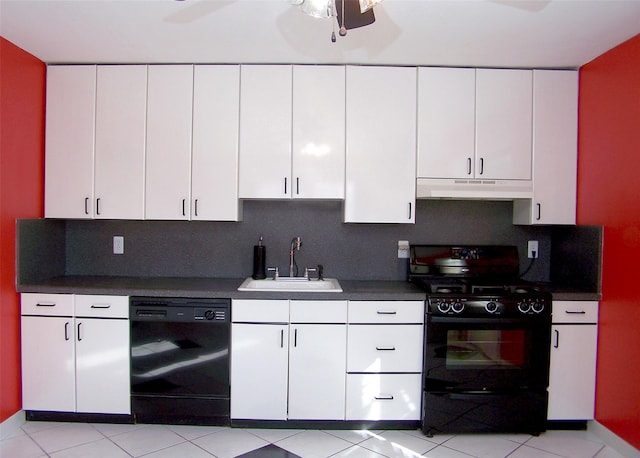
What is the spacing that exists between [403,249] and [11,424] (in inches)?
110

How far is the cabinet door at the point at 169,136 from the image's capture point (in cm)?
294

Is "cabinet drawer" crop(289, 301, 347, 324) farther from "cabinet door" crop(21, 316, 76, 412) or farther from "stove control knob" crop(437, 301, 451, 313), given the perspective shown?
"cabinet door" crop(21, 316, 76, 412)

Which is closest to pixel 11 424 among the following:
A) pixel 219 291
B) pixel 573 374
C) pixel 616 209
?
pixel 219 291

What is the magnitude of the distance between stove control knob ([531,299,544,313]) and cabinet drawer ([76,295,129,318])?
253 cm


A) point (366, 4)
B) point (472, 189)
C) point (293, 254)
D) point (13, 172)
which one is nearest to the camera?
point (366, 4)

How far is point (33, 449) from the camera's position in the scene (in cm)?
247

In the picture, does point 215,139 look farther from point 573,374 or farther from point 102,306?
point 573,374

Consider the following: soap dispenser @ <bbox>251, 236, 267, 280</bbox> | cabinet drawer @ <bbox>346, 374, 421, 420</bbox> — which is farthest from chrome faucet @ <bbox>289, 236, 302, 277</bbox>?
cabinet drawer @ <bbox>346, 374, 421, 420</bbox>

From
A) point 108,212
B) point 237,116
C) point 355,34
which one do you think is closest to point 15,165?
point 108,212

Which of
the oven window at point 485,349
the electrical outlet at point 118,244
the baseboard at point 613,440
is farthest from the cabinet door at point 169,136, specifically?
the baseboard at point 613,440

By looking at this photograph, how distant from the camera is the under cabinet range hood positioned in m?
2.87

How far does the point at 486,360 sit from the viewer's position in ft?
8.93

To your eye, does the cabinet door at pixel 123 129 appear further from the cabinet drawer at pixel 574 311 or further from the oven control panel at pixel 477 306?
the cabinet drawer at pixel 574 311

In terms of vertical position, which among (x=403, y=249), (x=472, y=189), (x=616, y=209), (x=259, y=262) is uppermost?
(x=472, y=189)
